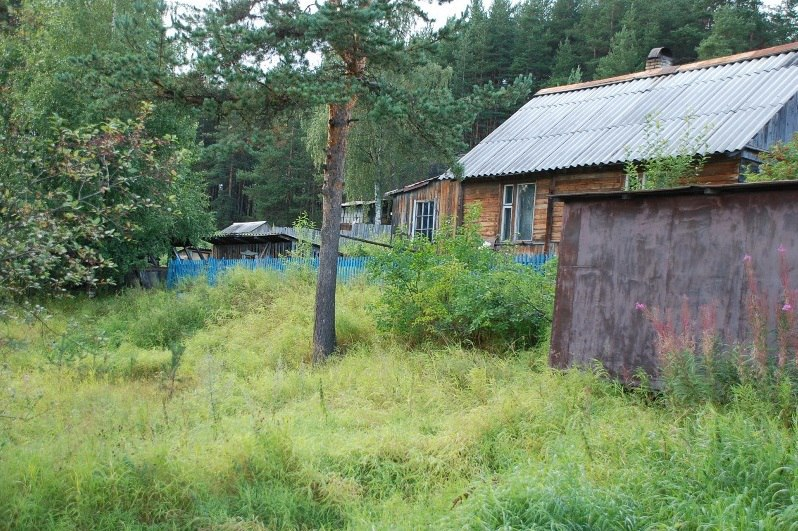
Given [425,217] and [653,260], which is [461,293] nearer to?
[653,260]

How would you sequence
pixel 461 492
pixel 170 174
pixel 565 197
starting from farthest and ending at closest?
1. pixel 565 197
2. pixel 170 174
3. pixel 461 492

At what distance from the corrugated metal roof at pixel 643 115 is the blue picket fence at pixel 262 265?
9.48ft

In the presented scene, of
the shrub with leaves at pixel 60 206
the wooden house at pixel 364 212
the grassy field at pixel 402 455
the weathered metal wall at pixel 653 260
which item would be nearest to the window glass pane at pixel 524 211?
the grassy field at pixel 402 455

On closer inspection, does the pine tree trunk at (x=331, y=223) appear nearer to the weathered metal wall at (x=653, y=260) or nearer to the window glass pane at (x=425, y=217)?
the weathered metal wall at (x=653, y=260)

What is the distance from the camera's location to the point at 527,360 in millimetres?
8711

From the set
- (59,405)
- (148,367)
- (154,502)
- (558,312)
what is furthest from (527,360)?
(148,367)

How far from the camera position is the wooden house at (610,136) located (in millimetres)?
12852

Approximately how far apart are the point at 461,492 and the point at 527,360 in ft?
12.3

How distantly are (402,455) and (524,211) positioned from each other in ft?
38.7

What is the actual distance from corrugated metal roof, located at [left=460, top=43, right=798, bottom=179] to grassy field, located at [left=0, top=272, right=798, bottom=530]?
22.9 ft

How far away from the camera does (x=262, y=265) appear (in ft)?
57.9

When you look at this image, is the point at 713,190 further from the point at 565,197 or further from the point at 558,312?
the point at 558,312

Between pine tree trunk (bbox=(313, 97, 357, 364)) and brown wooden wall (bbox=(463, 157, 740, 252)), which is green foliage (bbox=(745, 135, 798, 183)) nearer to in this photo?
brown wooden wall (bbox=(463, 157, 740, 252))

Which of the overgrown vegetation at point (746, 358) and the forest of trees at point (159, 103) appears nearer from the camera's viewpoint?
the overgrown vegetation at point (746, 358)
